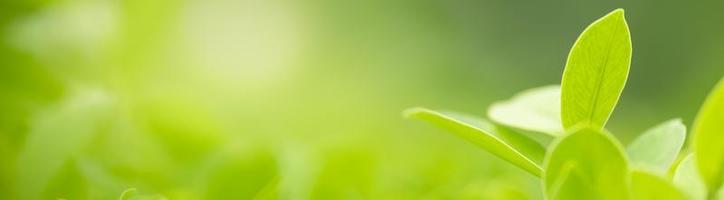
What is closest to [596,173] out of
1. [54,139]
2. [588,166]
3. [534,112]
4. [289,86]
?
[588,166]

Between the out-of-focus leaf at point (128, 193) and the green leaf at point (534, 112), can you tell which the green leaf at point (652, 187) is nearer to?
the green leaf at point (534, 112)

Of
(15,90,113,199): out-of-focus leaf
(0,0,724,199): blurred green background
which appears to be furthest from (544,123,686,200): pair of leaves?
(15,90,113,199): out-of-focus leaf

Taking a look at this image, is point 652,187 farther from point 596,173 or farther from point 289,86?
point 289,86

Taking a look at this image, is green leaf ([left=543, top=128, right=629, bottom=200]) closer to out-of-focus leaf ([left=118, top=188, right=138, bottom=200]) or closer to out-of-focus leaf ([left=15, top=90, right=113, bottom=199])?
out-of-focus leaf ([left=118, top=188, right=138, bottom=200])

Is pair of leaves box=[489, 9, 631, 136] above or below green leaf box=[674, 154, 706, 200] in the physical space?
above

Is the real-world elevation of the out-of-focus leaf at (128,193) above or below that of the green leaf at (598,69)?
above

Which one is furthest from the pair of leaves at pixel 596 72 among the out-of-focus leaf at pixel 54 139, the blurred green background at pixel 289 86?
the out-of-focus leaf at pixel 54 139
